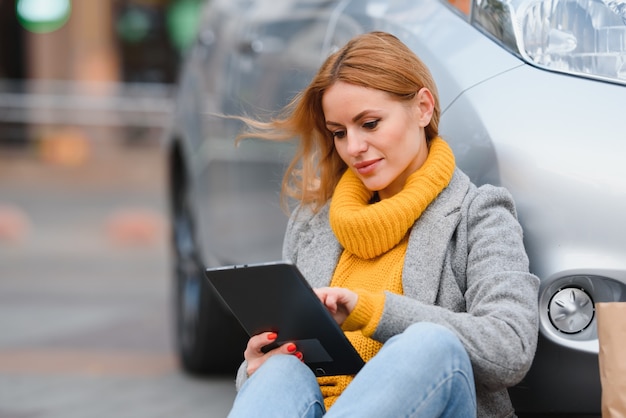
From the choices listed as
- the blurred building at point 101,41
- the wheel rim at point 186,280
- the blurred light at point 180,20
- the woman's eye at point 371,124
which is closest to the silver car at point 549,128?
the woman's eye at point 371,124

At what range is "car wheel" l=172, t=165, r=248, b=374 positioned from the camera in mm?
4652

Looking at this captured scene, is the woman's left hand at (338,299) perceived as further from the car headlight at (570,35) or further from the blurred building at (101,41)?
the blurred building at (101,41)

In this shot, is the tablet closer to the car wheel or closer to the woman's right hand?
the woman's right hand

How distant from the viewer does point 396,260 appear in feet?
8.32

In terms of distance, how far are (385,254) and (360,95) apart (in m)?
0.36

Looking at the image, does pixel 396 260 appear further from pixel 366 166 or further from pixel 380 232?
pixel 366 166

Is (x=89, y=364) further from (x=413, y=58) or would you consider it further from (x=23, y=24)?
(x=23, y=24)

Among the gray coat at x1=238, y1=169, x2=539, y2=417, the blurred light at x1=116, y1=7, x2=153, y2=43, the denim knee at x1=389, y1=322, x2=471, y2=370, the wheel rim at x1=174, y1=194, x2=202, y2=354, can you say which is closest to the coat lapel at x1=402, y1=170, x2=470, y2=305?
the gray coat at x1=238, y1=169, x2=539, y2=417

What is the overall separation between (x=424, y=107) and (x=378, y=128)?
129 mm

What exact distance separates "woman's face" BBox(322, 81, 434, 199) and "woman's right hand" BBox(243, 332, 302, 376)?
411mm

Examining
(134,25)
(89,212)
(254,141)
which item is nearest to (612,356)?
(254,141)

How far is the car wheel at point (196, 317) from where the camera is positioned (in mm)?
4652

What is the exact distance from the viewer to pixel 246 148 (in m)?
4.16

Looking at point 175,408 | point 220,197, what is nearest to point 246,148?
point 220,197
